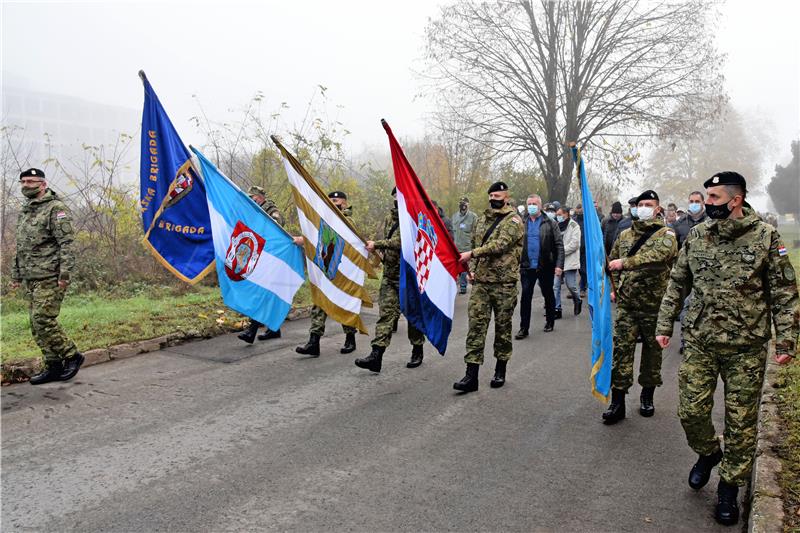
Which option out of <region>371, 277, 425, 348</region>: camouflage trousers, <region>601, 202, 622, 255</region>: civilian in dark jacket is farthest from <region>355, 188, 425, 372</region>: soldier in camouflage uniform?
<region>601, 202, 622, 255</region>: civilian in dark jacket

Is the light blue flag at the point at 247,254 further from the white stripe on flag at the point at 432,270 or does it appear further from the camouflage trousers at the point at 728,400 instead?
the camouflage trousers at the point at 728,400

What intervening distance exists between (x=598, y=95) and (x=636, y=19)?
286 centimetres

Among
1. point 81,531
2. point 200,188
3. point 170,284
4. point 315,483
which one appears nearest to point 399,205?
point 200,188

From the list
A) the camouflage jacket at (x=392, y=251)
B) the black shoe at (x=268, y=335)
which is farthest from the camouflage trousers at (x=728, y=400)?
the black shoe at (x=268, y=335)

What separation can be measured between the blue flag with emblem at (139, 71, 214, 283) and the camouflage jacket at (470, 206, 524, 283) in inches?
124

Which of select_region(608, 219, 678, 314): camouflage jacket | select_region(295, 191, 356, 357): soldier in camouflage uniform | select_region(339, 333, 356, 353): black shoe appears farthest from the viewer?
select_region(339, 333, 356, 353): black shoe

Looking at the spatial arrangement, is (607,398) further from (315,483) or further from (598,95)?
(598,95)

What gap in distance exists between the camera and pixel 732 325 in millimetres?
3535

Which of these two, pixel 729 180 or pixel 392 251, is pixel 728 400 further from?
pixel 392 251

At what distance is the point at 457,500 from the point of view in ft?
11.7

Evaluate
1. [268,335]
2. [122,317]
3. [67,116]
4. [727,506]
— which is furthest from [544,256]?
[67,116]

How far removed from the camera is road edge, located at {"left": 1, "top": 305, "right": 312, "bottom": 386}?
19.8ft

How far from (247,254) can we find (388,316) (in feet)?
5.90

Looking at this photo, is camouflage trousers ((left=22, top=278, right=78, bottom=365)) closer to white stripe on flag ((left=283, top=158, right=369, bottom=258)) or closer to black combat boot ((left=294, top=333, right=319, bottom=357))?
black combat boot ((left=294, top=333, right=319, bottom=357))
